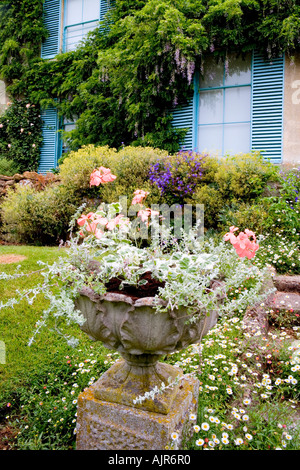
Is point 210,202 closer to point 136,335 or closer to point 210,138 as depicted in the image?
point 210,138

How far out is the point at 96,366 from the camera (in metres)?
2.20

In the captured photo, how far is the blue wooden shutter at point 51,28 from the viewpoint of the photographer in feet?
32.5

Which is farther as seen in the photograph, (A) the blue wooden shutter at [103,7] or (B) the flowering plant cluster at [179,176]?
(A) the blue wooden shutter at [103,7]

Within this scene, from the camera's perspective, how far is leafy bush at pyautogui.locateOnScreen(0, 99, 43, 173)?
995 cm

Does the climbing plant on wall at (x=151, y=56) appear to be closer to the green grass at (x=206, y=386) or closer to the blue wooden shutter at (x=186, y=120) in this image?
the blue wooden shutter at (x=186, y=120)

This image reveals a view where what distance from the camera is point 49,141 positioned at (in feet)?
32.4

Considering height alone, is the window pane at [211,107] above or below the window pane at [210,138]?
above

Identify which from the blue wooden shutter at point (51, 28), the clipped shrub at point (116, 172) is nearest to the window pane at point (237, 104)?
the clipped shrub at point (116, 172)

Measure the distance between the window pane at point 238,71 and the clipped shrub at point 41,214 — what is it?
13.2 feet

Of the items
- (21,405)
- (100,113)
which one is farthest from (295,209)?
(100,113)

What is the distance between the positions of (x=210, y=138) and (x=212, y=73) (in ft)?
4.49

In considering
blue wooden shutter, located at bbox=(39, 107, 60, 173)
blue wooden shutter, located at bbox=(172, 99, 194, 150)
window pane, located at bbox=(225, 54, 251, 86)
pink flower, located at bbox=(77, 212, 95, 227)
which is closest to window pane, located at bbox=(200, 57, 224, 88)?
window pane, located at bbox=(225, 54, 251, 86)

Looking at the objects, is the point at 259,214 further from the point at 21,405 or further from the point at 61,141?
the point at 61,141
